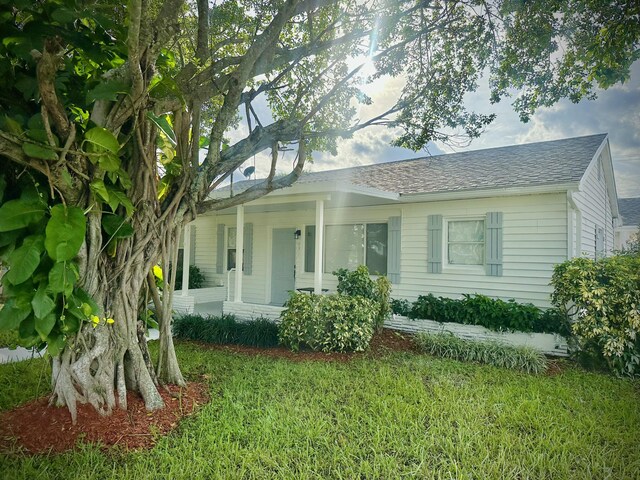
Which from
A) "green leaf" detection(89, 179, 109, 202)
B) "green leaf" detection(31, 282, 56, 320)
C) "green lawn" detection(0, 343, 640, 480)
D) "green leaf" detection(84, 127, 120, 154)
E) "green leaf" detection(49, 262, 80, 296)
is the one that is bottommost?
"green lawn" detection(0, 343, 640, 480)

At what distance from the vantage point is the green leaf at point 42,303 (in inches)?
99.6

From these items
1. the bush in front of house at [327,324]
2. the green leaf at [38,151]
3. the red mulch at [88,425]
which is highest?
the green leaf at [38,151]

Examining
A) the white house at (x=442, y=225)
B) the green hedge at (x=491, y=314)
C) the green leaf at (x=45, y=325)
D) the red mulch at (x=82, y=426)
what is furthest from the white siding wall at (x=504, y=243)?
the green leaf at (x=45, y=325)

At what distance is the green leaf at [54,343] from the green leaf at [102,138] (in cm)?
146

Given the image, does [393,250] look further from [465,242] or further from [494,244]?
[494,244]

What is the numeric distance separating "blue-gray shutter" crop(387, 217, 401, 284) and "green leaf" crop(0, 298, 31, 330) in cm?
703

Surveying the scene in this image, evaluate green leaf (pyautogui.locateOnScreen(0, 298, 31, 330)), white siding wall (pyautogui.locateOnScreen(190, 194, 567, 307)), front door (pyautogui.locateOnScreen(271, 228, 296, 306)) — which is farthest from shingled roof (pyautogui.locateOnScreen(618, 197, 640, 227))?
green leaf (pyautogui.locateOnScreen(0, 298, 31, 330))

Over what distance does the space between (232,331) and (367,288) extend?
2.59m

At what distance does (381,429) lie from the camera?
3186 mm

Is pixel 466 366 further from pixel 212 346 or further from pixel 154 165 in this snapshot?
pixel 154 165

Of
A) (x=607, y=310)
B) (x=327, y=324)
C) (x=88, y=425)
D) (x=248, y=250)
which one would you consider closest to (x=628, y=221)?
(x=607, y=310)

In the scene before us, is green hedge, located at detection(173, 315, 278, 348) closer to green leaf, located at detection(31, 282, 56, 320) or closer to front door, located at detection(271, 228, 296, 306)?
front door, located at detection(271, 228, 296, 306)

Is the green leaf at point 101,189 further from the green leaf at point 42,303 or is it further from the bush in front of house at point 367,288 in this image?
the bush in front of house at point 367,288

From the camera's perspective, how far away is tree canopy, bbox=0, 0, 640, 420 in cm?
262
